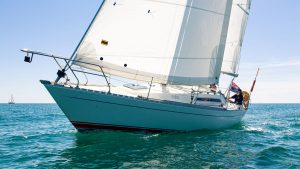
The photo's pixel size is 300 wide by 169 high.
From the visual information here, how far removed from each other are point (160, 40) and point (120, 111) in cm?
392

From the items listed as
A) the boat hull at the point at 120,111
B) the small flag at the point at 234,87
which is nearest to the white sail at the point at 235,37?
the small flag at the point at 234,87

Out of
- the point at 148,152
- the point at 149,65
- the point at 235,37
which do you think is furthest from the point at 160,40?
the point at 235,37

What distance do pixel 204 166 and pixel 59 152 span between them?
545 cm

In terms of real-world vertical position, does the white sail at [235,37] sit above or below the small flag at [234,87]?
above

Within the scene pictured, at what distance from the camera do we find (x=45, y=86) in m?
11.1

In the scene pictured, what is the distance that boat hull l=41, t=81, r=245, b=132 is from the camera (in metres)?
11.2

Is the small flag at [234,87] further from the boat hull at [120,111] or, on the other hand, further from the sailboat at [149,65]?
the boat hull at [120,111]

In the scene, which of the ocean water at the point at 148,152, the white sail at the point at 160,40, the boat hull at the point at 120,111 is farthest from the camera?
the white sail at the point at 160,40

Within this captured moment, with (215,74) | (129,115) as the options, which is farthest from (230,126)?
(129,115)

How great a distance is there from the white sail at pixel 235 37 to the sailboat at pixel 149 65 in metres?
6.70

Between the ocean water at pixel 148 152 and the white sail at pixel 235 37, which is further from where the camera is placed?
the white sail at pixel 235 37

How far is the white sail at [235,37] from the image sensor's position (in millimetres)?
21906

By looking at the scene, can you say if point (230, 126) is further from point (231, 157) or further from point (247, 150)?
point (231, 157)

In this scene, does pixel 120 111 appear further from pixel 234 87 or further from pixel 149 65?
pixel 234 87
